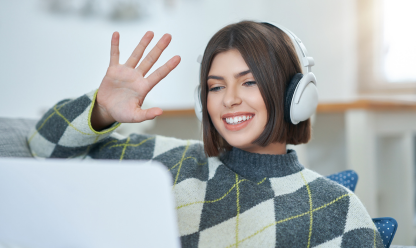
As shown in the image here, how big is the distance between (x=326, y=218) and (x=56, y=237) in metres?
0.53

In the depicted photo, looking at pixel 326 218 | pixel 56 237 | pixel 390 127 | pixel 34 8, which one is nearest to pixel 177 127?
pixel 34 8

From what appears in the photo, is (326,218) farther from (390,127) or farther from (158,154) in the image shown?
(390,127)

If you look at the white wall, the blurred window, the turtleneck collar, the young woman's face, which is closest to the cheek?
the young woman's face

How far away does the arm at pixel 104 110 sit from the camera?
82 centimetres

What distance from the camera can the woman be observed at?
737 mm

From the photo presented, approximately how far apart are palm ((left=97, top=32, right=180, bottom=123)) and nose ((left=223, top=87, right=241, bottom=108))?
0.44 feet

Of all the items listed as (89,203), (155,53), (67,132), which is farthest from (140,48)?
(89,203)

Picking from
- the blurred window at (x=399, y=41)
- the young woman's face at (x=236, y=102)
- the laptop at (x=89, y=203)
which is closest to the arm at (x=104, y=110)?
the young woman's face at (x=236, y=102)

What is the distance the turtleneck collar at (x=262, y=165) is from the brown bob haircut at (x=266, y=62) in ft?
0.13

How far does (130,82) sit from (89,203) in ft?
Answer: 1.73

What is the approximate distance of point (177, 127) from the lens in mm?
2031

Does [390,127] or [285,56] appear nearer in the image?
[285,56]

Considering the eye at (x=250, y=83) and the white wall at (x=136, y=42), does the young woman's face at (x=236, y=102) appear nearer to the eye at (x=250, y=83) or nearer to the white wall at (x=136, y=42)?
the eye at (x=250, y=83)

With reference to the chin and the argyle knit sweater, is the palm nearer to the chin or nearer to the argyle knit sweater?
the argyle knit sweater
